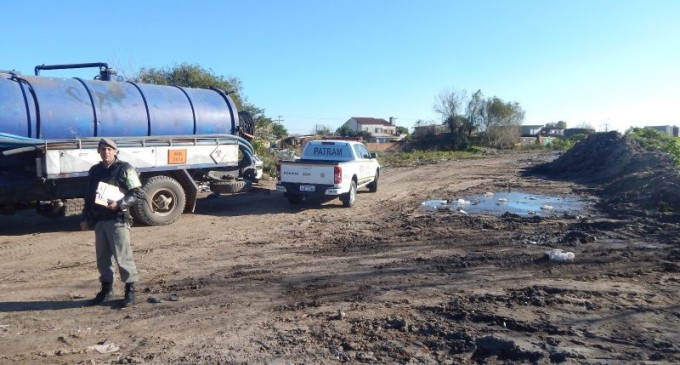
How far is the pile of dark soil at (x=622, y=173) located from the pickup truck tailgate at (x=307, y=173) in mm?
6982

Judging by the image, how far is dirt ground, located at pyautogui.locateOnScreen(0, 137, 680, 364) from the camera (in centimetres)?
491

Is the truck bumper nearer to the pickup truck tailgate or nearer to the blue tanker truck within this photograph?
the pickup truck tailgate

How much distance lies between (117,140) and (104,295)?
5504 mm

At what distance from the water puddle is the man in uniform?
8810 millimetres

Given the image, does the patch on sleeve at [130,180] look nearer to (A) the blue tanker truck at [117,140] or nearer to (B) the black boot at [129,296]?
(B) the black boot at [129,296]

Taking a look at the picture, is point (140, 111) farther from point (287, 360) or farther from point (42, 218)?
point (287, 360)

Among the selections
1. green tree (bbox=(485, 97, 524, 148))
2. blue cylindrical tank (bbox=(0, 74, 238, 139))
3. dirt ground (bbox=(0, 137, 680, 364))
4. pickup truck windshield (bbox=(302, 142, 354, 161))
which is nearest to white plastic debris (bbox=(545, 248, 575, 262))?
dirt ground (bbox=(0, 137, 680, 364))

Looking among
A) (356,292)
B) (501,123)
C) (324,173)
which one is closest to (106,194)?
(356,292)

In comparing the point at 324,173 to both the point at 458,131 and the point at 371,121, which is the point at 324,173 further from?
the point at 371,121

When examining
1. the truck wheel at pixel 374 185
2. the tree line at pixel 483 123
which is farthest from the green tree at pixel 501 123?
the truck wheel at pixel 374 185

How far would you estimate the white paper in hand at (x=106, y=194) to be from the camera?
585 centimetres

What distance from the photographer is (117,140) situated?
11.0m

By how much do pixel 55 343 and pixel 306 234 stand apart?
19.5ft

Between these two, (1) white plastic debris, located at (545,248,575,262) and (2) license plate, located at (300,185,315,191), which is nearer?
(1) white plastic debris, located at (545,248,575,262)
